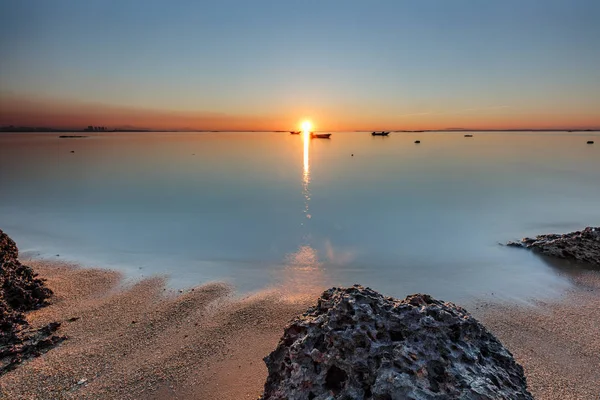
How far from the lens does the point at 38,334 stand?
5.49 m

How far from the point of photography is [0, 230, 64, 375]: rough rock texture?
5.06 metres

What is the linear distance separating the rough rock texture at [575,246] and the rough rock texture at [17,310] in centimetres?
1270

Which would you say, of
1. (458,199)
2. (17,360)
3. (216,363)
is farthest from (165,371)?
(458,199)

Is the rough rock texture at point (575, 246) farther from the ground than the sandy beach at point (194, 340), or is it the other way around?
the rough rock texture at point (575, 246)

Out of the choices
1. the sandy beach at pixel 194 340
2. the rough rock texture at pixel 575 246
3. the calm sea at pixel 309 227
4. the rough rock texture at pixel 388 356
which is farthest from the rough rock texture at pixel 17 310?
the rough rock texture at pixel 575 246

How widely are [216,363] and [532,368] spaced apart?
15.8ft

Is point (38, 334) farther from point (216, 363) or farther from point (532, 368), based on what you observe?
point (532, 368)

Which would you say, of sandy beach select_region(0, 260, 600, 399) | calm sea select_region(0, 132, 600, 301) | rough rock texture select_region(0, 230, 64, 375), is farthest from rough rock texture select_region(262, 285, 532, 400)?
calm sea select_region(0, 132, 600, 301)

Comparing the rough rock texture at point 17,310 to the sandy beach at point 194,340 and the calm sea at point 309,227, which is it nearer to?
the sandy beach at point 194,340

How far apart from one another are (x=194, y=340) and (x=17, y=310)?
3667 mm

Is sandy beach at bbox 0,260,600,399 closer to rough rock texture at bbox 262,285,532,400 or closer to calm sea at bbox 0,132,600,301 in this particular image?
calm sea at bbox 0,132,600,301

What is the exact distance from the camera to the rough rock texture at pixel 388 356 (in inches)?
113

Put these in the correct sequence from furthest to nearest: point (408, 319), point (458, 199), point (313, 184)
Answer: point (313, 184) → point (458, 199) → point (408, 319)

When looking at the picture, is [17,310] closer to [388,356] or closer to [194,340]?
[194,340]
